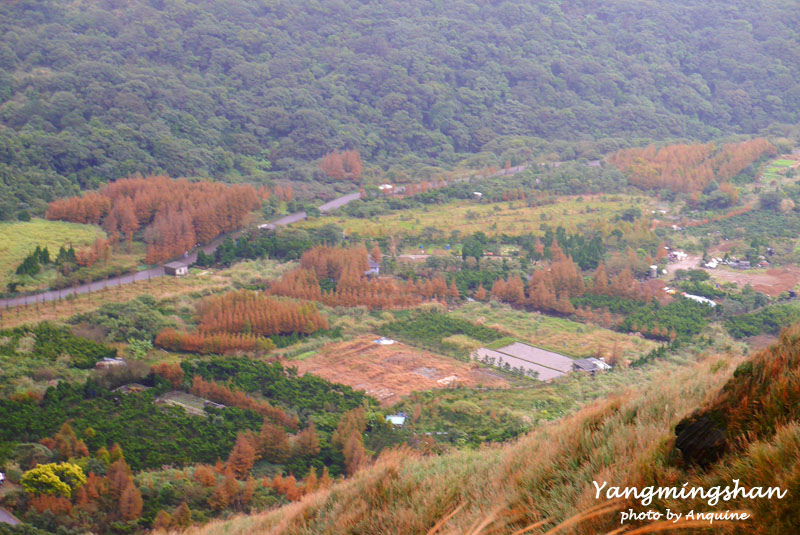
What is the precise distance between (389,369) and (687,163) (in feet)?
89.0

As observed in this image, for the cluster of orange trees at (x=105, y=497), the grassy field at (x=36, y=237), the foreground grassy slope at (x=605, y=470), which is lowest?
the cluster of orange trees at (x=105, y=497)

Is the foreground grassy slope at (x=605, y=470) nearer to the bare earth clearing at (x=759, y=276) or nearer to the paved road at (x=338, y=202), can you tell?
the bare earth clearing at (x=759, y=276)

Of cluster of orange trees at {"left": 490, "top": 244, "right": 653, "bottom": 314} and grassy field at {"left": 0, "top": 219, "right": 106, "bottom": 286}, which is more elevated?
grassy field at {"left": 0, "top": 219, "right": 106, "bottom": 286}

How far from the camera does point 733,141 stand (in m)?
46.5

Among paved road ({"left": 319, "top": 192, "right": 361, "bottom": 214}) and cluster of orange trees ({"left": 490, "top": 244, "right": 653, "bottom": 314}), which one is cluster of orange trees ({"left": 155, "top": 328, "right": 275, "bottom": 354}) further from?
paved road ({"left": 319, "top": 192, "right": 361, "bottom": 214})

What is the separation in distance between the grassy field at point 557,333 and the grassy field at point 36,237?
42.5ft

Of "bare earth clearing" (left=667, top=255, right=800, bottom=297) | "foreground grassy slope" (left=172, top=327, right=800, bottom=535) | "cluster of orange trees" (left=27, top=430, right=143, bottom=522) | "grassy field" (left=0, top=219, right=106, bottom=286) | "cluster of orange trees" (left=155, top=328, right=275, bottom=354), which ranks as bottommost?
"bare earth clearing" (left=667, top=255, right=800, bottom=297)

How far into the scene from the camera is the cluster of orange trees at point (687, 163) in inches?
1415

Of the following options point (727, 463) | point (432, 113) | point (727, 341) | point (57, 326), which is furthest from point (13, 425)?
point (432, 113)

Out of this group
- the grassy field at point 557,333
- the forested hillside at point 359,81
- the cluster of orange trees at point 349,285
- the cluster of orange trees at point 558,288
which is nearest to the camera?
the grassy field at point 557,333

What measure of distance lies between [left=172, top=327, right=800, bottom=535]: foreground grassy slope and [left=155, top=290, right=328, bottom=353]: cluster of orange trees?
36.8 feet

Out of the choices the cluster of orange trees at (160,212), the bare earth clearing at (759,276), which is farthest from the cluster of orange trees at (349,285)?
the bare earth clearing at (759,276)

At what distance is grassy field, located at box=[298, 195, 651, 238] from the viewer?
1169 inches

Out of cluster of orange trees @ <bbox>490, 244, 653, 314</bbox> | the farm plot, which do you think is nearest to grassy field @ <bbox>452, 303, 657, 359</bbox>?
cluster of orange trees @ <bbox>490, 244, 653, 314</bbox>
